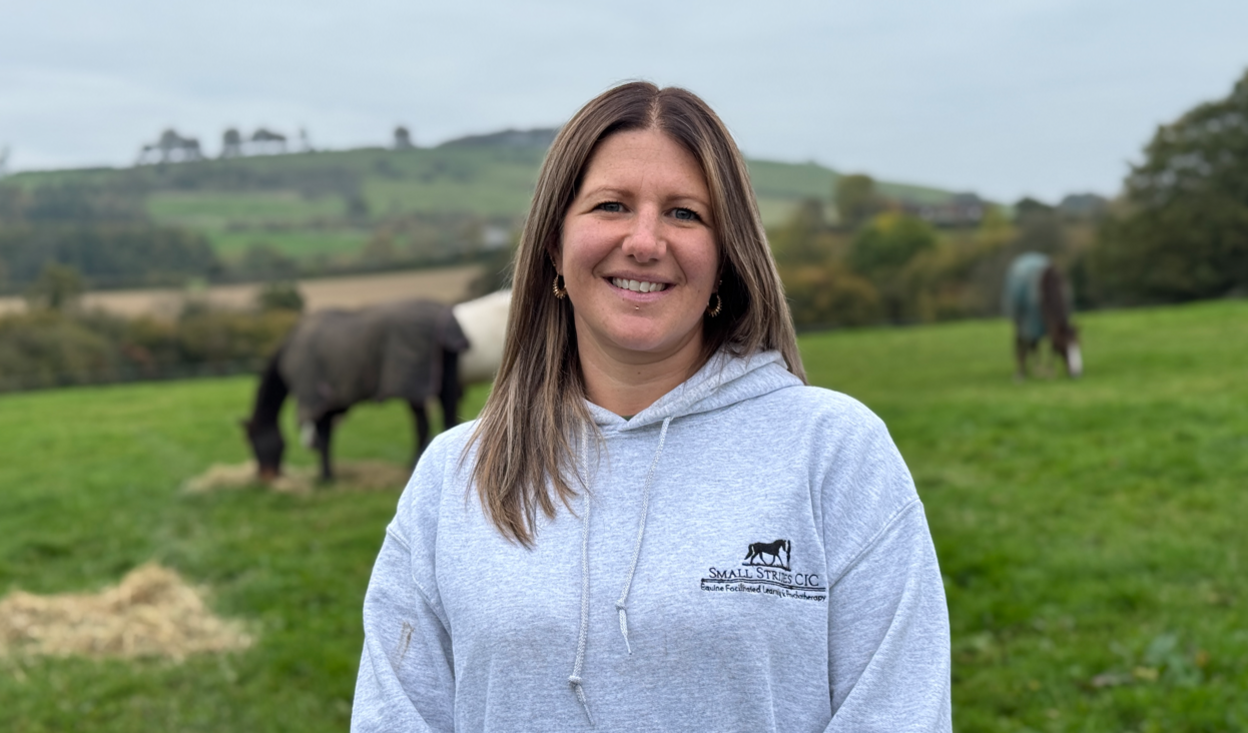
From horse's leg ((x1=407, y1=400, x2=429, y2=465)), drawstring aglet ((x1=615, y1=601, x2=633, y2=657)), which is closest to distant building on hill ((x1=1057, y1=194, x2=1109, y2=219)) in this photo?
horse's leg ((x1=407, y1=400, x2=429, y2=465))

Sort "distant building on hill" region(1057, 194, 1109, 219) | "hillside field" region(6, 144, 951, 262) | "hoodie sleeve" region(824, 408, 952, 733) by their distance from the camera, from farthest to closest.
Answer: "hillside field" region(6, 144, 951, 262) → "distant building on hill" region(1057, 194, 1109, 219) → "hoodie sleeve" region(824, 408, 952, 733)

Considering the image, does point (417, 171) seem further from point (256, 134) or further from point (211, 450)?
point (211, 450)

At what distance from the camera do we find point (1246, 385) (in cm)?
1060

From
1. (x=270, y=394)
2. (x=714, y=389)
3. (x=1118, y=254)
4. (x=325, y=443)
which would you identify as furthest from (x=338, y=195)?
(x=714, y=389)

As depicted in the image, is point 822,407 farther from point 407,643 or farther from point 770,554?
point 407,643

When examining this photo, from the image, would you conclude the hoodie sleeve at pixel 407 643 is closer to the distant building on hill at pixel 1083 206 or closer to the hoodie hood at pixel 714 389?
the hoodie hood at pixel 714 389

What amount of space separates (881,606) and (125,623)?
220 inches

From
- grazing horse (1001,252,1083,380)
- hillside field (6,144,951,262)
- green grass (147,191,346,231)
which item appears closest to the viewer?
grazing horse (1001,252,1083,380)

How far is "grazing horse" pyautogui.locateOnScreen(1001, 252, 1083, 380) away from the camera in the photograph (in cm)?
1361

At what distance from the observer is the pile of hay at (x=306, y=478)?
33.4ft

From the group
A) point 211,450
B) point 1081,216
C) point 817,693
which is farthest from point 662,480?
point 1081,216

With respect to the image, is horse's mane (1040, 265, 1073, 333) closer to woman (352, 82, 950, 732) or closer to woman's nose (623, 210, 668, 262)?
woman (352, 82, 950, 732)

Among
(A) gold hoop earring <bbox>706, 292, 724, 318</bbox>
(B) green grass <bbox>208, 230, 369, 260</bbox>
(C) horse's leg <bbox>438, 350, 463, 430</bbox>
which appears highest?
(B) green grass <bbox>208, 230, 369, 260</bbox>

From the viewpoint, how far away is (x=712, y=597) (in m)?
1.57
